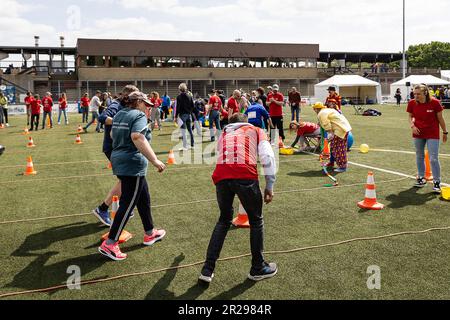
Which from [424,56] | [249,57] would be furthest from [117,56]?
[424,56]

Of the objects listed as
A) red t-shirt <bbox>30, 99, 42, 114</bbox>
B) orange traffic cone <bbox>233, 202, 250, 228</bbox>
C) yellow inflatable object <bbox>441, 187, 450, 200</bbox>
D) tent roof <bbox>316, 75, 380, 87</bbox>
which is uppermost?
tent roof <bbox>316, 75, 380, 87</bbox>

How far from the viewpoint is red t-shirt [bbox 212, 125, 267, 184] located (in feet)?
13.5

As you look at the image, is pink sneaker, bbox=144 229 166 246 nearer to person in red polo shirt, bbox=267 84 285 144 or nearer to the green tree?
person in red polo shirt, bbox=267 84 285 144

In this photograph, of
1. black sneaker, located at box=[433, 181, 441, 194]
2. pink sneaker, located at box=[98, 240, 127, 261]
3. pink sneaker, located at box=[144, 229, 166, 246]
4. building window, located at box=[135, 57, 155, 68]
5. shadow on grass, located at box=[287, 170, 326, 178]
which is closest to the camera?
pink sneaker, located at box=[98, 240, 127, 261]

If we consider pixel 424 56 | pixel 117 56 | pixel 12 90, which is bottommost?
pixel 12 90

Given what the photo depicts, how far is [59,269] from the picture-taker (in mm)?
4590

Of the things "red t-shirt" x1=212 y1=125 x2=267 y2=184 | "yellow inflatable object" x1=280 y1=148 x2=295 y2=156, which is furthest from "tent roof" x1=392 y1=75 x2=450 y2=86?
"red t-shirt" x1=212 y1=125 x2=267 y2=184

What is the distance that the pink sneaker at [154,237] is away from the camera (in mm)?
5270

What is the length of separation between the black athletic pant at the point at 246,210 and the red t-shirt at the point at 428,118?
4.64 metres

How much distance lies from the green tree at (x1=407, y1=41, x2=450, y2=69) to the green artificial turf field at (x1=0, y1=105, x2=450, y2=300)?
113 metres

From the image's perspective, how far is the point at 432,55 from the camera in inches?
4306

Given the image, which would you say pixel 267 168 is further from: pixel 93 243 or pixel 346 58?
pixel 346 58
